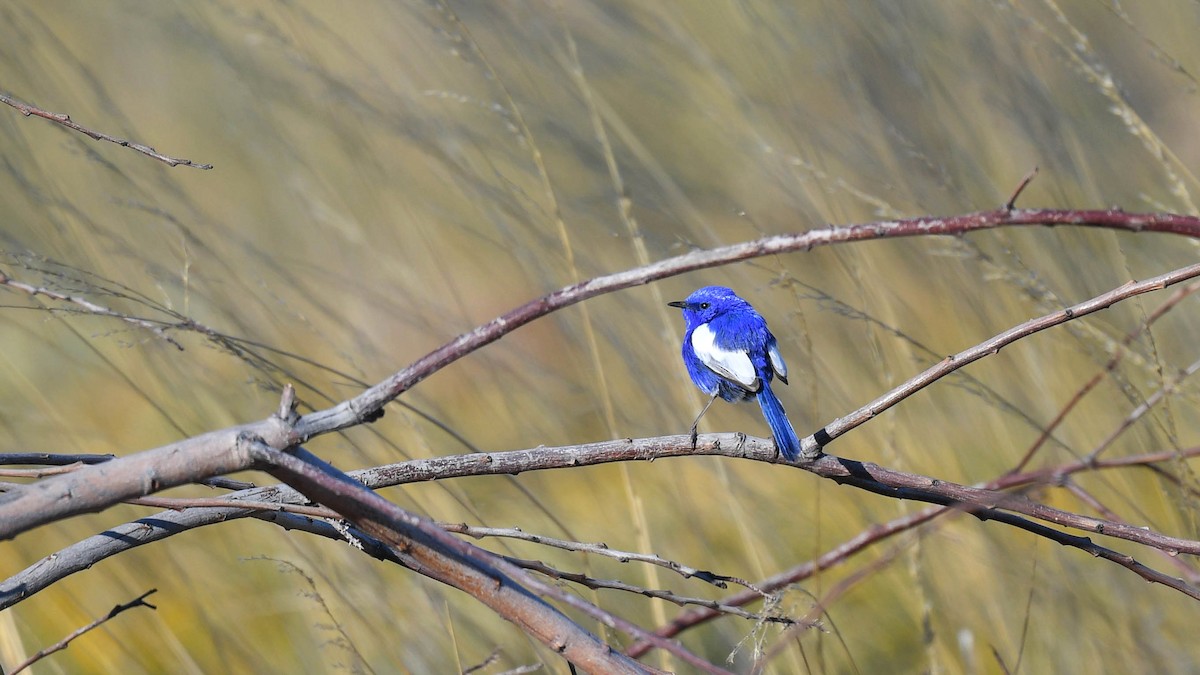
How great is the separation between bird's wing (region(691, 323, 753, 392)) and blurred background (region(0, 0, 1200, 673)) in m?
0.14

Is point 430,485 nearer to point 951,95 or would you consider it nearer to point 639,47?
point 639,47

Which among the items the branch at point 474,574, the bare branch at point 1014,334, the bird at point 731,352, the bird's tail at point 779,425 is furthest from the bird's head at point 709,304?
the branch at point 474,574

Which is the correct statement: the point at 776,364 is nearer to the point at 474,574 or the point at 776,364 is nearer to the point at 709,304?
the point at 709,304

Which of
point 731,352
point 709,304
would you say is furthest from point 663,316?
point 731,352

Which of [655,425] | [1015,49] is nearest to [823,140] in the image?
[1015,49]

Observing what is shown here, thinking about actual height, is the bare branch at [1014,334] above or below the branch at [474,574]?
above

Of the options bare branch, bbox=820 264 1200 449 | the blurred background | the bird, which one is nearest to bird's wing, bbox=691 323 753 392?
the bird

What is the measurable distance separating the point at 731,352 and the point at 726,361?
0.02 m

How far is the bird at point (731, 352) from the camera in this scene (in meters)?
1.54

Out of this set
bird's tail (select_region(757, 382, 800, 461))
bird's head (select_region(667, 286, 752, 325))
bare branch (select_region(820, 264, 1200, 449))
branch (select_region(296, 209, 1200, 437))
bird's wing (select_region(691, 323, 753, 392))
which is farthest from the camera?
bird's head (select_region(667, 286, 752, 325))

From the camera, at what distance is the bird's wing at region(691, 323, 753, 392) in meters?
1.53

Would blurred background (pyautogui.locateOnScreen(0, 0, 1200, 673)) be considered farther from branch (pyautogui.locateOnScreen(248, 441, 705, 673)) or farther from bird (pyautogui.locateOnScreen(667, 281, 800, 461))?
branch (pyautogui.locateOnScreen(248, 441, 705, 673))

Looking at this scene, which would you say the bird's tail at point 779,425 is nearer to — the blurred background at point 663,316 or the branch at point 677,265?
the blurred background at point 663,316

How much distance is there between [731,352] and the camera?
159 centimetres
